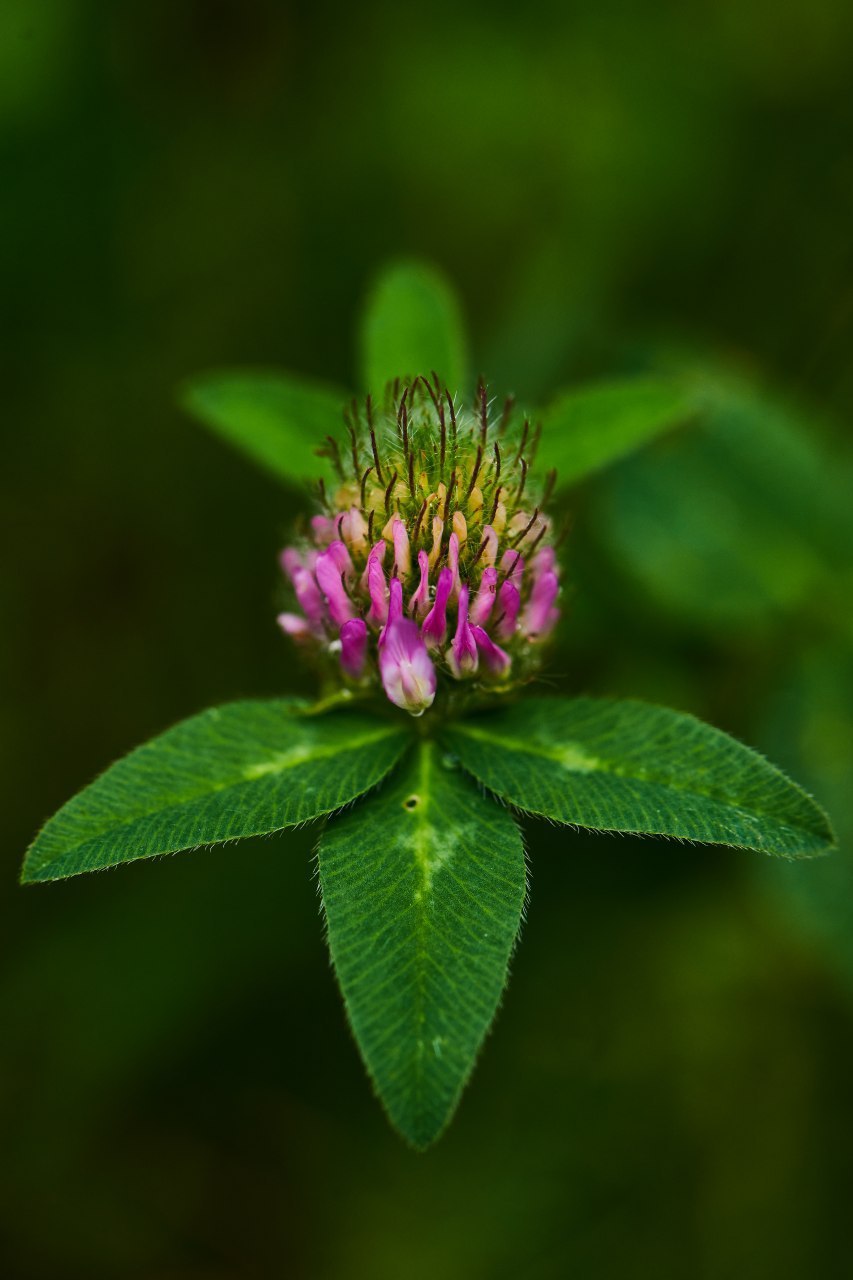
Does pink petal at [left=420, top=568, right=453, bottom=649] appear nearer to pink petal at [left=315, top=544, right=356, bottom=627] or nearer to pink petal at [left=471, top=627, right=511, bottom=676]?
pink petal at [left=471, top=627, right=511, bottom=676]

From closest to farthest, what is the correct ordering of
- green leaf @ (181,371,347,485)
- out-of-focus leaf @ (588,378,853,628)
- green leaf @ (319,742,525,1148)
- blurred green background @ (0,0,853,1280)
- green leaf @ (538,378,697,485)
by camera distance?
green leaf @ (319,742,525,1148) → green leaf @ (538,378,697,485) → green leaf @ (181,371,347,485) → blurred green background @ (0,0,853,1280) → out-of-focus leaf @ (588,378,853,628)

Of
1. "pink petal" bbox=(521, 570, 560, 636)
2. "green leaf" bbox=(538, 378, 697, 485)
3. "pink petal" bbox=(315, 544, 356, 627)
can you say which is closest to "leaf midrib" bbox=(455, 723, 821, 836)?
"pink petal" bbox=(521, 570, 560, 636)

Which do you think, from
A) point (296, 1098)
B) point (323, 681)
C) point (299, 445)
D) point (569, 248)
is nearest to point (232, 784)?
point (323, 681)

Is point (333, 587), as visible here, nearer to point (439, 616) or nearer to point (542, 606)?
point (439, 616)

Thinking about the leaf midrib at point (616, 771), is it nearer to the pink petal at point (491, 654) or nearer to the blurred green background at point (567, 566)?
the pink petal at point (491, 654)

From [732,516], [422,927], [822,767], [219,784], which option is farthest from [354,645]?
[732,516]

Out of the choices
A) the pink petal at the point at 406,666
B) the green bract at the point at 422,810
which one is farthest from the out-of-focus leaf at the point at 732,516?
the pink petal at the point at 406,666

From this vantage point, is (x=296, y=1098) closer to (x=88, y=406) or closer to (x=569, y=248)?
(x=88, y=406)
